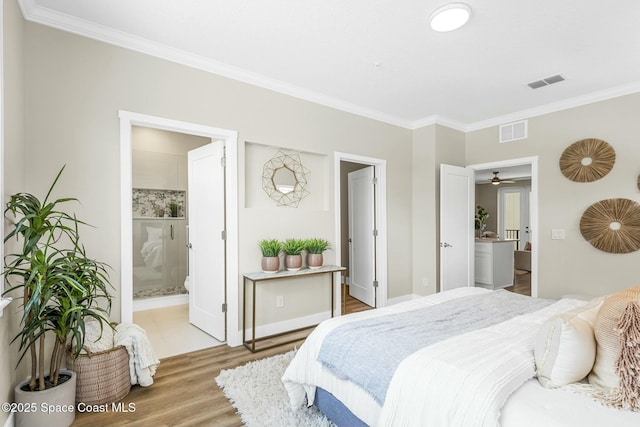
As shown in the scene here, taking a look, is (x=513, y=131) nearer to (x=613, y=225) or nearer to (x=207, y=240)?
(x=613, y=225)

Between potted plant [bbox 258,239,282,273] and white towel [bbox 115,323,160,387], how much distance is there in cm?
120

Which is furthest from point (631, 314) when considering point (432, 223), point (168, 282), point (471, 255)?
point (168, 282)

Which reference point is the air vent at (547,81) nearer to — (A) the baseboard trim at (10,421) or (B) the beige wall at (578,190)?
(B) the beige wall at (578,190)

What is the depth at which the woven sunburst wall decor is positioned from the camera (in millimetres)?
3572

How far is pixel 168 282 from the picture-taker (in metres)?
4.66

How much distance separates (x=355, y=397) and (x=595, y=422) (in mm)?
926

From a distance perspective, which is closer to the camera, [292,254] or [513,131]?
[292,254]

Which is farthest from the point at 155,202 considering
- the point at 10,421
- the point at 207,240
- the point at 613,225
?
the point at 613,225

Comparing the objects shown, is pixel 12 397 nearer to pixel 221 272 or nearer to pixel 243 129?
pixel 221 272

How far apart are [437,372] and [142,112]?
2797mm

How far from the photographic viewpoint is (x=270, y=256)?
10.5 ft

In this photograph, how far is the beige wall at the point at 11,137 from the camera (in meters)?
1.71

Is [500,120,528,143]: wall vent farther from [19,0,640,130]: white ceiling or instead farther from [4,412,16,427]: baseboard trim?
[4,412,16,427]: baseboard trim

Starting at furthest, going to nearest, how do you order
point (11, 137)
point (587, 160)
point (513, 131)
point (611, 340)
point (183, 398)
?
point (513, 131) < point (587, 160) < point (183, 398) < point (11, 137) < point (611, 340)
